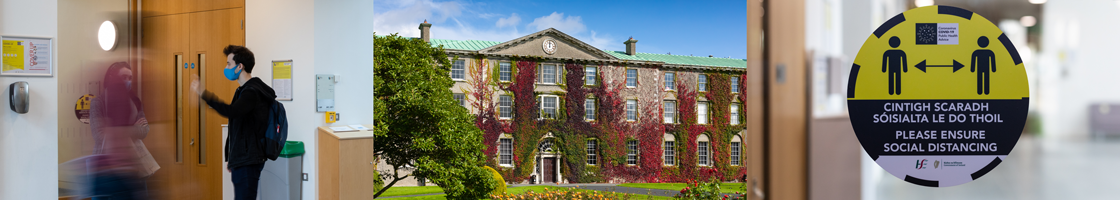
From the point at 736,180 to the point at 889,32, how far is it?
Answer: 2175 centimetres

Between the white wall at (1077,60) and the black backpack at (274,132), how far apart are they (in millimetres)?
2905

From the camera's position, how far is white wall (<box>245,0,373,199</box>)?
3.33 m

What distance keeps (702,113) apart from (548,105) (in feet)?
20.6

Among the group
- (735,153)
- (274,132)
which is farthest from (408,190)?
(274,132)

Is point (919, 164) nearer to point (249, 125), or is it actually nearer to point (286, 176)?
point (249, 125)

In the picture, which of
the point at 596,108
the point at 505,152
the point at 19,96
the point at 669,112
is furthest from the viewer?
the point at 669,112

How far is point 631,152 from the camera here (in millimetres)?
20172

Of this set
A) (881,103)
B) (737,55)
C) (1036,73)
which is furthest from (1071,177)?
(737,55)

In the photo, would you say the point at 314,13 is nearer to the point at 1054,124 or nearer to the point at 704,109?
the point at 1054,124

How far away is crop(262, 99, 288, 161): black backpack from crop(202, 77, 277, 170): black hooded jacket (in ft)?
0.07

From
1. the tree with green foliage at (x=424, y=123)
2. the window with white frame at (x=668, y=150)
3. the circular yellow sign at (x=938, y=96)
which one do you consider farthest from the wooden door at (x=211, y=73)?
the window with white frame at (x=668, y=150)

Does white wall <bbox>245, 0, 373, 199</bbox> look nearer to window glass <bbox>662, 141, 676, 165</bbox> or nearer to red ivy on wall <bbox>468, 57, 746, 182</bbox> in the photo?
red ivy on wall <bbox>468, 57, 746, 182</bbox>

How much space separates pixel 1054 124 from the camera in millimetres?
1377

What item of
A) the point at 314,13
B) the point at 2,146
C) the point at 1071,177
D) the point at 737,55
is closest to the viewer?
the point at 1071,177
